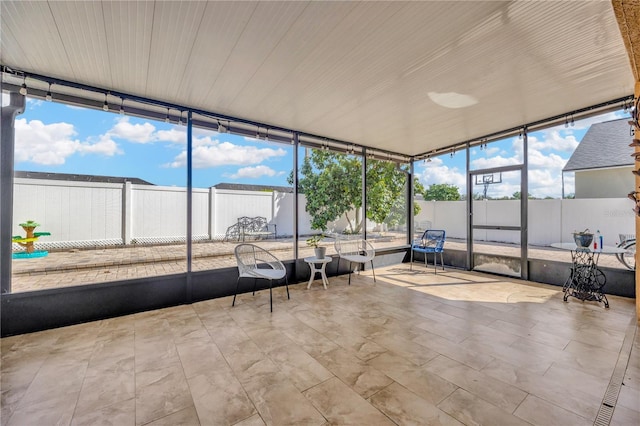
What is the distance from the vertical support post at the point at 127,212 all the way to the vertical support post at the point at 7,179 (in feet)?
A: 3.05

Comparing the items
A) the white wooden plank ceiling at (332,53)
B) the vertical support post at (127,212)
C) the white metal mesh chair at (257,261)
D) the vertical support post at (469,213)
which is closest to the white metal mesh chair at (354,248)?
the white metal mesh chair at (257,261)

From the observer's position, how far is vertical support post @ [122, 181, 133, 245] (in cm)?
334

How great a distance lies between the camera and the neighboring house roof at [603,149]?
266 inches

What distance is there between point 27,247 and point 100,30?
2382mm

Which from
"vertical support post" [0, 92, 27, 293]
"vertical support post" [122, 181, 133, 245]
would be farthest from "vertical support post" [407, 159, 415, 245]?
"vertical support post" [0, 92, 27, 293]

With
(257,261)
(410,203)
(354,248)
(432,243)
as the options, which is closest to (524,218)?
(432,243)

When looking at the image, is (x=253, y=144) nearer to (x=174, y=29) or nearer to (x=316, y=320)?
(x=174, y=29)

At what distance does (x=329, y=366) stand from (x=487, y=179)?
15.3ft

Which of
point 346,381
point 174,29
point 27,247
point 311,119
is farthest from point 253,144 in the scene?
point 346,381

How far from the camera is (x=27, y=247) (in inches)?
109

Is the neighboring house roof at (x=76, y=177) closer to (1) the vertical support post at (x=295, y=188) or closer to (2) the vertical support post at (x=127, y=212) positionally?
(2) the vertical support post at (x=127, y=212)

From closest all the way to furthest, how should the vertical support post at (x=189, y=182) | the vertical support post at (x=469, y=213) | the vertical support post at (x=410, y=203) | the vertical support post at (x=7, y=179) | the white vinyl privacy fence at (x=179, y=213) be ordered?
the vertical support post at (x=7, y=179) → the white vinyl privacy fence at (x=179, y=213) → the vertical support post at (x=189, y=182) → the vertical support post at (x=469, y=213) → the vertical support post at (x=410, y=203)

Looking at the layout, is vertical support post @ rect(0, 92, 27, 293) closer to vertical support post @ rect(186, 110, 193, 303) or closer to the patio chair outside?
vertical support post @ rect(186, 110, 193, 303)

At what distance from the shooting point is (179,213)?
11.6 feet
